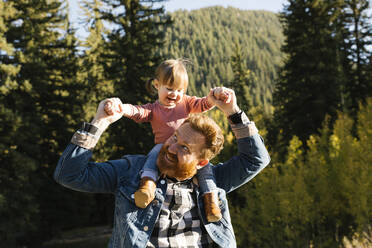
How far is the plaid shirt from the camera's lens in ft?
6.78

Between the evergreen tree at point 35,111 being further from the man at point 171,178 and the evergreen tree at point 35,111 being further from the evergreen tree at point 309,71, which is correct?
the man at point 171,178

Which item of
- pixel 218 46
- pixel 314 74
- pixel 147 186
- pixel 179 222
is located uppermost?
pixel 147 186

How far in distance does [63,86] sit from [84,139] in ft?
62.2

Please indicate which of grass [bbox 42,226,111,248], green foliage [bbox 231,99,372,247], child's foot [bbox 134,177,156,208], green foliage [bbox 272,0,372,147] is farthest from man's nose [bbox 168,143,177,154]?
grass [bbox 42,226,111,248]

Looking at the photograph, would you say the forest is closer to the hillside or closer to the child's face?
the hillside

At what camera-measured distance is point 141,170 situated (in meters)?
2.11

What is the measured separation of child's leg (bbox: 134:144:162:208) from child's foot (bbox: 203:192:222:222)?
37 centimetres

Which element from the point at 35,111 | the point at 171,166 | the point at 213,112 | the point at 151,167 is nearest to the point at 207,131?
the point at 171,166

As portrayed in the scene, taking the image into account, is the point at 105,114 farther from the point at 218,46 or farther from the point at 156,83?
the point at 218,46

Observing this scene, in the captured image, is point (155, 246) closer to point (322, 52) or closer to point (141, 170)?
point (141, 170)

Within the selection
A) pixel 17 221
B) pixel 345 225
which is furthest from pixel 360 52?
pixel 17 221

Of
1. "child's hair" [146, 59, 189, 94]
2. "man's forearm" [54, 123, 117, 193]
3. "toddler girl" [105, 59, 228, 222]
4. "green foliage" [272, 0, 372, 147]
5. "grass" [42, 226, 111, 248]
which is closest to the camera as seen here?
"man's forearm" [54, 123, 117, 193]

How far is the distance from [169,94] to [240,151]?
636 millimetres

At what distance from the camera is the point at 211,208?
2123 mm
